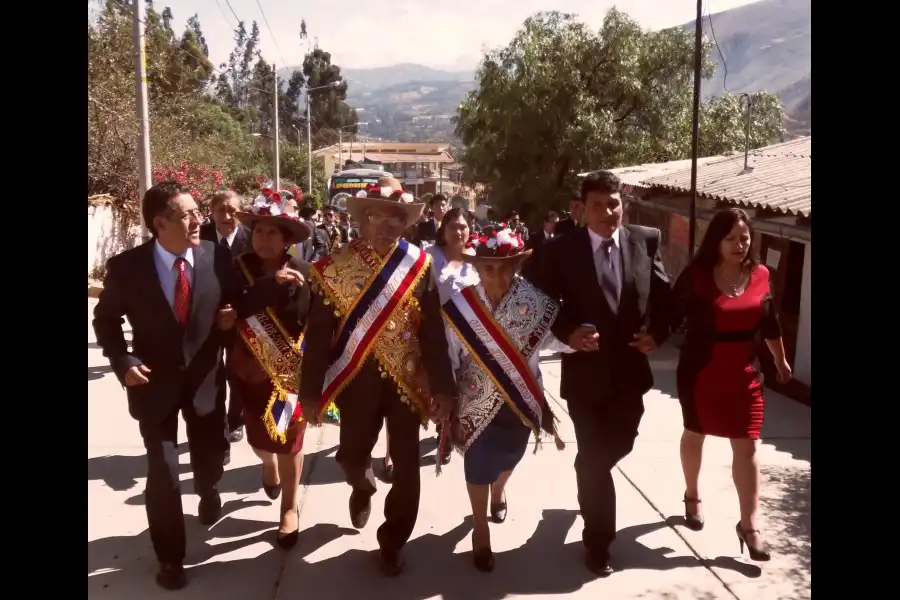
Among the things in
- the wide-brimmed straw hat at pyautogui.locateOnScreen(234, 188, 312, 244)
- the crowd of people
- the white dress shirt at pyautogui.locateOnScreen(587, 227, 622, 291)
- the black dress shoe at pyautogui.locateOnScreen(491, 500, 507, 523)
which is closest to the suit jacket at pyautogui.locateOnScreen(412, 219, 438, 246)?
the wide-brimmed straw hat at pyautogui.locateOnScreen(234, 188, 312, 244)

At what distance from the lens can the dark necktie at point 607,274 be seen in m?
3.89

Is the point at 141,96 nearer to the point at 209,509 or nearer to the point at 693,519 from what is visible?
the point at 209,509

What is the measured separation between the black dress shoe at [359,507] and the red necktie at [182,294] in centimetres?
123

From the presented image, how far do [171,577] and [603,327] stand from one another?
2314mm

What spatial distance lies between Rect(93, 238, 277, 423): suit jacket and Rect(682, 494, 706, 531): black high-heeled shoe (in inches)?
103

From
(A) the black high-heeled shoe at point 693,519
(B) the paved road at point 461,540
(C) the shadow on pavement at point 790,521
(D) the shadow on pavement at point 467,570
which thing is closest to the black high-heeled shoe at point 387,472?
(B) the paved road at point 461,540

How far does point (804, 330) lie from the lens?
7734mm

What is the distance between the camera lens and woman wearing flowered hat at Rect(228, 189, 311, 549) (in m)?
4.18

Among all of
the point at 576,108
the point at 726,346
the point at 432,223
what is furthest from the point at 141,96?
the point at 576,108

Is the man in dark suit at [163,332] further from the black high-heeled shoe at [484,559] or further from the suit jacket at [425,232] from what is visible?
the suit jacket at [425,232]

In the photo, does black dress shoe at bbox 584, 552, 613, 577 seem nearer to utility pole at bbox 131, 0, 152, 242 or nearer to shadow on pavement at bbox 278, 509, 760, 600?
shadow on pavement at bbox 278, 509, 760, 600
